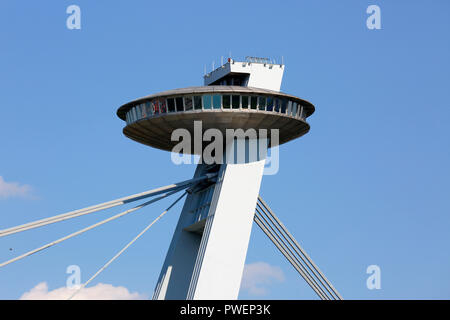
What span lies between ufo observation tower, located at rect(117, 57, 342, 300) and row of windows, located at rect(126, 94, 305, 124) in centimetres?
5

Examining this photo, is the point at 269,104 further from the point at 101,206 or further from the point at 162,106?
the point at 101,206

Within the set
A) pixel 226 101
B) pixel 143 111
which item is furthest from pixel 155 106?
pixel 226 101

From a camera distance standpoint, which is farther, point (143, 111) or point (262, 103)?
point (143, 111)

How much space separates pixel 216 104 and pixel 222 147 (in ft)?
13.0

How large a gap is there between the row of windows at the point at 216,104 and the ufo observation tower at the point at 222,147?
5cm

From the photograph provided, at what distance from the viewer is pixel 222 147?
5603 centimetres

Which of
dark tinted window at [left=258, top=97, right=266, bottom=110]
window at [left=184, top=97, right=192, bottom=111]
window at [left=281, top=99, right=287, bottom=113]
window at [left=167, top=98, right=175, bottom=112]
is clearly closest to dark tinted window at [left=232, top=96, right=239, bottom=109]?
dark tinted window at [left=258, top=97, right=266, bottom=110]

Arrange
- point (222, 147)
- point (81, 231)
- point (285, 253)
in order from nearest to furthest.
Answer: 1. point (81, 231)
2. point (222, 147)
3. point (285, 253)

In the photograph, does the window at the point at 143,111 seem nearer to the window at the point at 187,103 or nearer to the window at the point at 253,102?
the window at the point at 187,103

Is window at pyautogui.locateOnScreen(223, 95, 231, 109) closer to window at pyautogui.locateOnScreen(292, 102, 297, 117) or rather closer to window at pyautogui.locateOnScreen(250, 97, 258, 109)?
window at pyautogui.locateOnScreen(250, 97, 258, 109)

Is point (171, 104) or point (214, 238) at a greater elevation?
point (171, 104)

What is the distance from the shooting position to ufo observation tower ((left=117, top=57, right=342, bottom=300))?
52562mm

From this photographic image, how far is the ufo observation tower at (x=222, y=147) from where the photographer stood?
2069 inches
